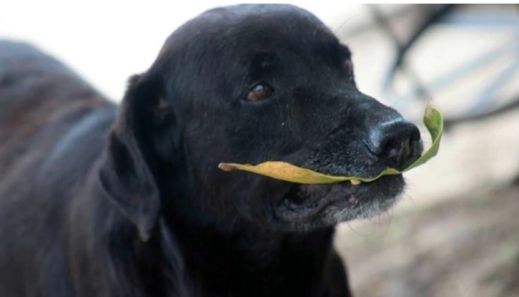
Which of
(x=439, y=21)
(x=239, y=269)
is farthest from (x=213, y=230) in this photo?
(x=439, y=21)

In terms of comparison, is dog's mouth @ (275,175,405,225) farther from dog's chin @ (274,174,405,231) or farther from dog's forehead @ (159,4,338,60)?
dog's forehead @ (159,4,338,60)

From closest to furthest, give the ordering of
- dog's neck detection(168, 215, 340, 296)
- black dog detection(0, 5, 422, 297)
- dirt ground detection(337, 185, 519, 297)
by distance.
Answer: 1. black dog detection(0, 5, 422, 297)
2. dog's neck detection(168, 215, 340, 296)
3. dirt ground detection(337, 185, 519, 297)

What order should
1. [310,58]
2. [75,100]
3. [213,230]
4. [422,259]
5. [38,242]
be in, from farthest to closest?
[422,259] → [75,100] → [38,242] → [213,230] → [310,58]

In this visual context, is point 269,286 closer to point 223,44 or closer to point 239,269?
point 239,269

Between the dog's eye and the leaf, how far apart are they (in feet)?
0.76

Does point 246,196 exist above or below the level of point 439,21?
above

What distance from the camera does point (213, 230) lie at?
3338 mm

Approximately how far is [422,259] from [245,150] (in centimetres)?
224

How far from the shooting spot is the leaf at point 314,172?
2.92m

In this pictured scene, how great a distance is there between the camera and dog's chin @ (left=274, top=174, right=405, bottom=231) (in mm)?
3000

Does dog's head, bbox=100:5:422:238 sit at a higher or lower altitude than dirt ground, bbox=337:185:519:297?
higher

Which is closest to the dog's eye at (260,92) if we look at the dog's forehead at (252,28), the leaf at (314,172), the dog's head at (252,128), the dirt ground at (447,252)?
the dog's head at (252,128)

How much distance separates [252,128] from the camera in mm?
3117

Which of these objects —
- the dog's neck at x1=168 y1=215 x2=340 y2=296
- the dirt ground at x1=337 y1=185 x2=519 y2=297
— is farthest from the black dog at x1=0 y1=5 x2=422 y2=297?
the dirt ground at x1=337 y1=185 x2=519 y2=297
